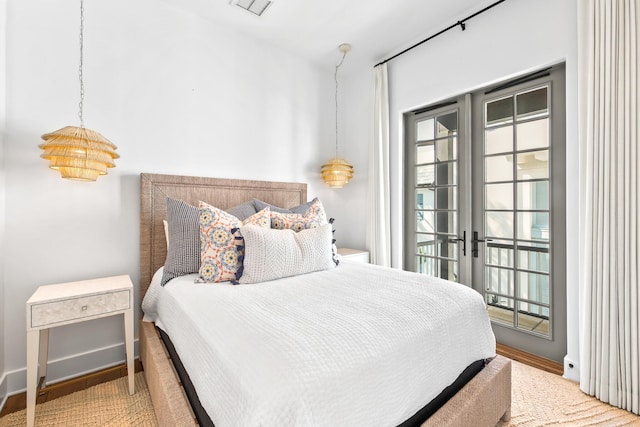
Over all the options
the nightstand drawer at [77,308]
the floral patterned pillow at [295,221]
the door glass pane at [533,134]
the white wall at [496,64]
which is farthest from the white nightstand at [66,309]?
the door glass pane at [533,134]

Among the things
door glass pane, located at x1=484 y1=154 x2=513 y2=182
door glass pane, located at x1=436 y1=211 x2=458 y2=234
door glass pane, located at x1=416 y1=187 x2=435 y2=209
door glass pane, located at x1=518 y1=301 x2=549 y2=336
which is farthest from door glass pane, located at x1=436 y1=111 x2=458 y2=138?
door glass pane, located at x1=518 y1=301 x2=549 y2=336

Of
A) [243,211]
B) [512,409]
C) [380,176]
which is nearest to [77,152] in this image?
[243,211]

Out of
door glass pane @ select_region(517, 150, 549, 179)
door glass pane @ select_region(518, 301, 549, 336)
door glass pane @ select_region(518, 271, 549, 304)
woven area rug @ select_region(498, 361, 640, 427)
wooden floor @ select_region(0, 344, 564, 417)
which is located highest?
door glass pane @ select_region(517, 150, 549, 179)

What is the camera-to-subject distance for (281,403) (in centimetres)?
74

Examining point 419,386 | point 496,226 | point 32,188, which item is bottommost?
point 419,386

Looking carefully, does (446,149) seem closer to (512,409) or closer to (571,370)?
(571,370)

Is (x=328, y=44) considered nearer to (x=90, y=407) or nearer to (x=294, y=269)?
(x=294, y=269)

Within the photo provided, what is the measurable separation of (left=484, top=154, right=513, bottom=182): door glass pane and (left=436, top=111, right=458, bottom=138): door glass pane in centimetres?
43

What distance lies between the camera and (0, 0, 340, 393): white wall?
5.96 feet

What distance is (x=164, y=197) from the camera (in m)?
2.26

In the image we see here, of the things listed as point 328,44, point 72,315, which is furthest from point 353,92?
point 72,315

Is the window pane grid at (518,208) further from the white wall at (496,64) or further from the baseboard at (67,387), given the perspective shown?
the baseboard at (67,387)

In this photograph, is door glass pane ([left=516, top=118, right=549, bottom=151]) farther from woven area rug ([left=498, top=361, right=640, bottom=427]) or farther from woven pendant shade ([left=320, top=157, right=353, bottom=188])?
woven area rug ([left=498, top=361, right=640, bottom=427])

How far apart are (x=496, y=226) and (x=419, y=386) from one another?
1.87 metres
